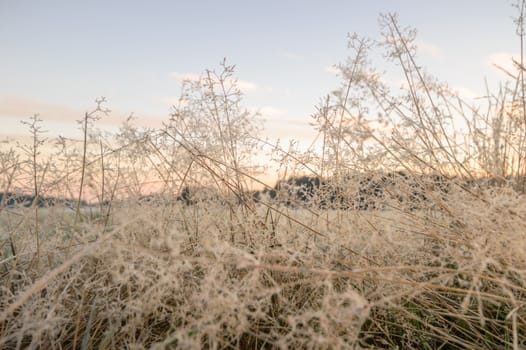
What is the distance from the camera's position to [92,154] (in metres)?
2.44

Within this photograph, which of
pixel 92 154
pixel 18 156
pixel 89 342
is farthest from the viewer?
pixel 92 154

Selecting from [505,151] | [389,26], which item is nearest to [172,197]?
[389,26]

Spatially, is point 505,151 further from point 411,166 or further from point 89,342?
point 89,342

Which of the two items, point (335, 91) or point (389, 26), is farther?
point (389, 26)

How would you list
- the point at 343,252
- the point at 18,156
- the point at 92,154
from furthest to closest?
the point at 92,154, the point at 18,156, the point at 343,252

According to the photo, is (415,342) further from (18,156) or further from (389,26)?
(18,156)

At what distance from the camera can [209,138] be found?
8.16 ft

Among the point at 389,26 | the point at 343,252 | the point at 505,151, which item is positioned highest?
the point at 389,26

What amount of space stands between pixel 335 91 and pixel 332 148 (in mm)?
330

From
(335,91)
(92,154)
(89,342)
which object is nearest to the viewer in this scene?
(89,342)

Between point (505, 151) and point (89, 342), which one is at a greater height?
point (505, 151)

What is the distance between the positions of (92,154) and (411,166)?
1.59 meters

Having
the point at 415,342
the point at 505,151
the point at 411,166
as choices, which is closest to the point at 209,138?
the point at 411,166

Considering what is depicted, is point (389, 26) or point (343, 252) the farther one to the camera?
point (389, 26)
